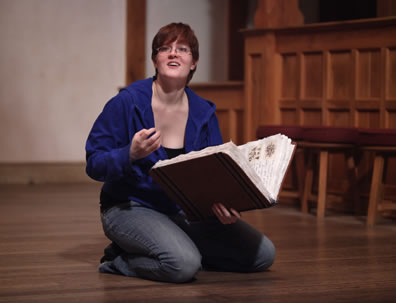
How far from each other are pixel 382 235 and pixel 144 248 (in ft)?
6.28

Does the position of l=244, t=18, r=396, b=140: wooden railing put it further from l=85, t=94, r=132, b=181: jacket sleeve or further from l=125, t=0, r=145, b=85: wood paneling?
l=85, t=94, r=132, b=181: jacket sleeve

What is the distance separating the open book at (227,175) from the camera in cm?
257

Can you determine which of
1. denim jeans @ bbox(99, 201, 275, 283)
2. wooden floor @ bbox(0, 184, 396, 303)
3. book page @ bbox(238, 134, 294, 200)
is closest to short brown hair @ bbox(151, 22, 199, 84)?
book page @ bbox(238, 134, 294, 200)

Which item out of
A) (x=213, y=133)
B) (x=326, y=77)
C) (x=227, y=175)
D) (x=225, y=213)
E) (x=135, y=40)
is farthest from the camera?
(x=135, y=40)

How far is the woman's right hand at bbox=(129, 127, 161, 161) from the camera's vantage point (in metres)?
2.60

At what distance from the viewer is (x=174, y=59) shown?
2.98 meters

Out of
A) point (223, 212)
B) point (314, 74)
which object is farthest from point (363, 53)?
point (223, 212)

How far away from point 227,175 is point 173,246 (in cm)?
40

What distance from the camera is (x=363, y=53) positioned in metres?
5.39

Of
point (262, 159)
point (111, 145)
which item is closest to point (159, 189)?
point (111, 145)

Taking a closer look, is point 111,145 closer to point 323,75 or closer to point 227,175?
point 227,175

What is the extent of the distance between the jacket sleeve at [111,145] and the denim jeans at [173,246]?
206 millimetres

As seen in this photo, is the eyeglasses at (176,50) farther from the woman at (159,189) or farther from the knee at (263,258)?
the knee at (263,258)

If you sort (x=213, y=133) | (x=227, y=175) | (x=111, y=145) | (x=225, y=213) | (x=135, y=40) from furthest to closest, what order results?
(x=135, y=40), (x=213, y=133), (x=111, y=145), (x=225, y=213), (x=227, y=175)
